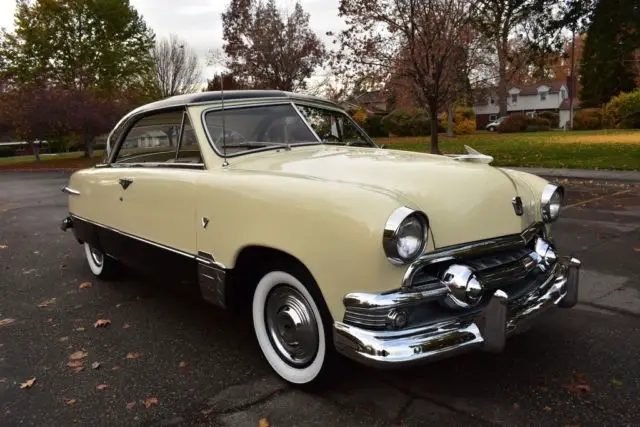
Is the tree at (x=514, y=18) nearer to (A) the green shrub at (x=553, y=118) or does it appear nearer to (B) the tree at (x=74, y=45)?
(B) the tree at (x=74, y=45)

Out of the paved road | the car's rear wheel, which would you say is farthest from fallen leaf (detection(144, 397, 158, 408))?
the car's rear wheel

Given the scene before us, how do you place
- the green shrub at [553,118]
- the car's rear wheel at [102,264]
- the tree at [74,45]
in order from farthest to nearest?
the green shrub at [553,118]
the tree at [74,45]
the car's rear wheel at [102,264]

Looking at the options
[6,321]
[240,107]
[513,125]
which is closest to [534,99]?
[513,125]

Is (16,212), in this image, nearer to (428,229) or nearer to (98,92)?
(428,229)

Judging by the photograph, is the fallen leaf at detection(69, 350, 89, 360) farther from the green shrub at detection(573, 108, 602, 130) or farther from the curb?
the green shrub at detection(573, 108, 602, 130)

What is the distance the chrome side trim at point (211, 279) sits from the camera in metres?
3.17

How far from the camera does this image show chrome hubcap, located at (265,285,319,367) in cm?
280

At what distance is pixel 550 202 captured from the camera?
3.29 m

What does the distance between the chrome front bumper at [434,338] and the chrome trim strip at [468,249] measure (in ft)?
0.78

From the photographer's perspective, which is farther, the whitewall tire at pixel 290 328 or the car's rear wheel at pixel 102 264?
the car's rear wheel at pixel 102 264

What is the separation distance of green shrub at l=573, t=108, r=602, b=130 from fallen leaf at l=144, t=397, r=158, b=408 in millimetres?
46835

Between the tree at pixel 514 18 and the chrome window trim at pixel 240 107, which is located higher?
the tree at pixel 514 18

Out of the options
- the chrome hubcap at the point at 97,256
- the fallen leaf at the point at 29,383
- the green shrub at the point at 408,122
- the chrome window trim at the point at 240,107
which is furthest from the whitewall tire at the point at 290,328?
the green shrub at the point at 408,122

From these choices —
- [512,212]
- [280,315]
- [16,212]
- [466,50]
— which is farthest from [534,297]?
[466,50]
